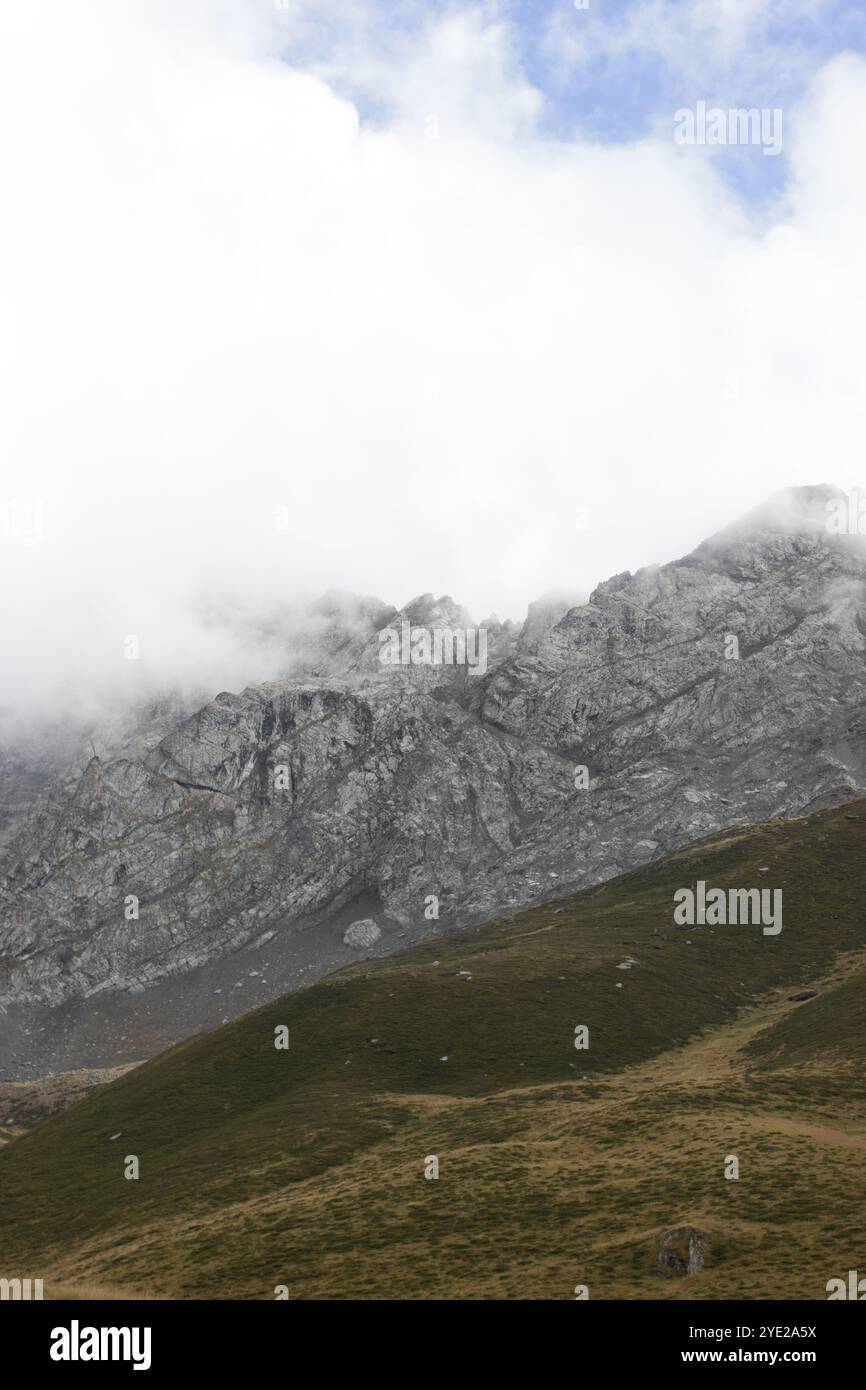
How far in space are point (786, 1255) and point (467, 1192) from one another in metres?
19.2

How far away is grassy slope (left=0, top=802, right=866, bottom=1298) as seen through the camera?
134 ft

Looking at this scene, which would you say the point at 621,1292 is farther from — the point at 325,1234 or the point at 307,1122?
the point at 307,1122

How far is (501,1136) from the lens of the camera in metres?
62.7

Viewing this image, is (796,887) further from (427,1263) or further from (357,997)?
(427,1263)

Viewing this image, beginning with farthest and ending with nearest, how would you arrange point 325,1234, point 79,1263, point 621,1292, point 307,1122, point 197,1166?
1. point 307,1122
2. point 197,1166
3. point 79,1263
4. point 325,1234
5. point 621,1292

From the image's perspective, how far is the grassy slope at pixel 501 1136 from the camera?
134 ft

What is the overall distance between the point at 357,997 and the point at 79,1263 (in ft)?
191

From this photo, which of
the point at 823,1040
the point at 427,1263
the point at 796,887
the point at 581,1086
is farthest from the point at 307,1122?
the point at 796,887

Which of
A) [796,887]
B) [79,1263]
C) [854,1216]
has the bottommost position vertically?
[79,1263]
